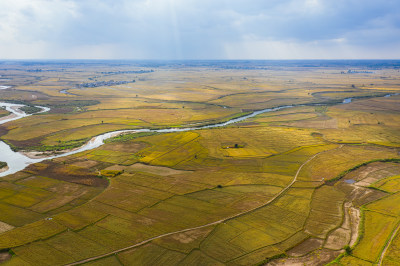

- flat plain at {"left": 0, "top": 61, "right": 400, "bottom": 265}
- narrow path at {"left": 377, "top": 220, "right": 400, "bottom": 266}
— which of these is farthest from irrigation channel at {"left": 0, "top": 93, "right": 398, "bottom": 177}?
narrow path at {"left": 377, "top": 220, "right": 400, "bottom": 266}

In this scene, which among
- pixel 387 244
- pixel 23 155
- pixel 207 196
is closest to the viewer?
pixel 387 244

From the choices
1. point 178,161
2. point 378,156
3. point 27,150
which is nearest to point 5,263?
point 178,161

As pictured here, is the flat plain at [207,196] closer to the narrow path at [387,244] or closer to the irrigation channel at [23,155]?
the narrow path at [387,244]

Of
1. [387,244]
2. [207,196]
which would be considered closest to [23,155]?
[207,196]

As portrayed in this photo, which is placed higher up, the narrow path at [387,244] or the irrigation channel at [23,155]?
the irrigation channel at [23,155]

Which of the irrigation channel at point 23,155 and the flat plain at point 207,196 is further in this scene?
the irrigation channel at point 23,155

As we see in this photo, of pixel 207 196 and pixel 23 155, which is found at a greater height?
pixel 23 155

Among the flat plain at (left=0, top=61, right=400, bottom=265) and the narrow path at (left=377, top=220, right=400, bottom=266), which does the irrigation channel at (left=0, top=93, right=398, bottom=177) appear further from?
the narrow path at (left=377, top=220, right=400, bottom=266)

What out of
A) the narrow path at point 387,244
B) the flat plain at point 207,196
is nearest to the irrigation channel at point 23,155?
the flat plain at point 207,196

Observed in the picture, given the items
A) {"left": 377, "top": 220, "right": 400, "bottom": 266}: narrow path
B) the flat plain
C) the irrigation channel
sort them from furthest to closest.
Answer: the irrigation channel < the flat plain < {"left": 377, "top": 220, "right": 400, "bottom": 266}: narrow path

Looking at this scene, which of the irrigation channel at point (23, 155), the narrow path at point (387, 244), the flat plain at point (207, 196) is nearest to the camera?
the narrow path at point (387, 244)

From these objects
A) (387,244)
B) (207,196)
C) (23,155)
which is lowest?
(387,244)

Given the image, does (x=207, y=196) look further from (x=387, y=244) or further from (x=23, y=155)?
(x=23, y=155)
